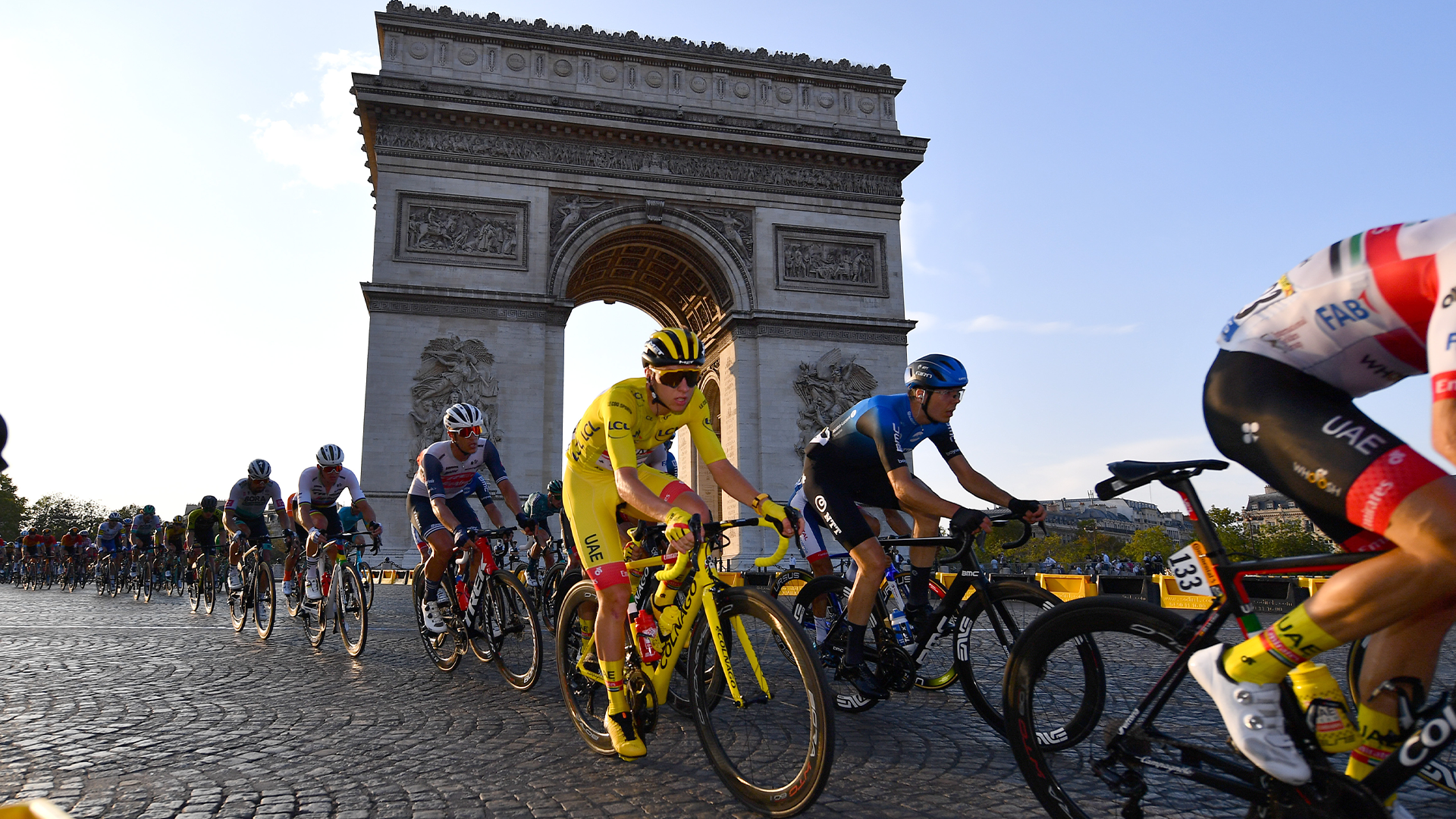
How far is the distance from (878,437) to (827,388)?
19.1m

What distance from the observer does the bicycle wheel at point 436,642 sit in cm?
594

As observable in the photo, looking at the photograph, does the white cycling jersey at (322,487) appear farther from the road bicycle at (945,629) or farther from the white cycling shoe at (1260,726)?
the white cycling shoe at (1260,726)

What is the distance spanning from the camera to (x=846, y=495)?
474 cm

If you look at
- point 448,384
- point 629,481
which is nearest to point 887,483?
point 629,481

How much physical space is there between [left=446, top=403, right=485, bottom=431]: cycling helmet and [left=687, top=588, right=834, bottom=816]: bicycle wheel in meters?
3.64

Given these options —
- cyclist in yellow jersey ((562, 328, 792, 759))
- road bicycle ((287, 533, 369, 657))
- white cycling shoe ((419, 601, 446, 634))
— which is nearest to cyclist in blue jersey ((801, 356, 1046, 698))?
cyclist in yellow jersey ((562, 328, 792, 759))

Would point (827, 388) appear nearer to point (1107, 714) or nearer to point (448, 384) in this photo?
point (448, 384)

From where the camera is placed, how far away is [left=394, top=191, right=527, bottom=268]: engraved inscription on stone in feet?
70.9

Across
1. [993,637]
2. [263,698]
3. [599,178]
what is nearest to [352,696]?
[263,698]

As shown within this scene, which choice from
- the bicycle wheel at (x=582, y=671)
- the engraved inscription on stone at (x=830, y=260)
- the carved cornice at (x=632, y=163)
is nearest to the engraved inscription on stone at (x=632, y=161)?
the carved cornice at (x=632, y=163)

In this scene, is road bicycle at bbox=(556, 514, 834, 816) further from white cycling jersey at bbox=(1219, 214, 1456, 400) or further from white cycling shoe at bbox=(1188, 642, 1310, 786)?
white cycling jersey at bbox=(1219, 214, 1456, 400)

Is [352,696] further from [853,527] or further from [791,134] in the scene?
[791,134]

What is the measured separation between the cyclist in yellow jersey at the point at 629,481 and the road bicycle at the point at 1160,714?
959 mm

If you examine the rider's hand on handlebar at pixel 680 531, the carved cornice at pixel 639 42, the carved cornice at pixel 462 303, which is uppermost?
the carved cornice at pixel 639 42
